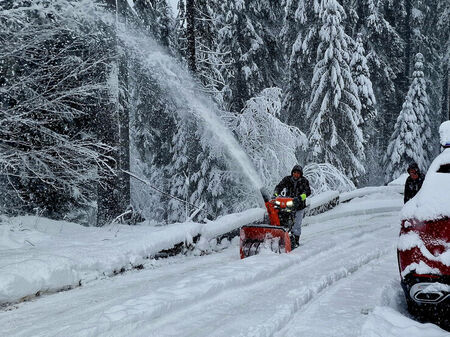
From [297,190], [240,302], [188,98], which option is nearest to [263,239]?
[297,190]

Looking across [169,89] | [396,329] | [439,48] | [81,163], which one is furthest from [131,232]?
[439,48]

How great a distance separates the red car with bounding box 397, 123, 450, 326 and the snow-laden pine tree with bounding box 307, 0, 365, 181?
1612 centimetres

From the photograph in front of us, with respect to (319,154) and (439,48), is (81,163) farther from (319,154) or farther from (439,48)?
(439,48)

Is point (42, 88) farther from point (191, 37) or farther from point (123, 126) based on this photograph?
point (191, 37)

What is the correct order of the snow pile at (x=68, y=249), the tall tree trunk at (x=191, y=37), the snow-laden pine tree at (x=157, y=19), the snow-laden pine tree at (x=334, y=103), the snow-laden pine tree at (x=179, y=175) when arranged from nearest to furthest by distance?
the snow pile at (x=68, y=249), the tall tree trunk at (x=191, y=37), the snow-laden pine tree at (x=157, y=19), the snow-laden pine tree at (x=179, y=175), the snow-laden pine tree at (x=334, y=103)

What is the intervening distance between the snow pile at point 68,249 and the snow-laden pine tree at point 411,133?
20187 millimetres

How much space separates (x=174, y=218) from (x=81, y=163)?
10.8 metres

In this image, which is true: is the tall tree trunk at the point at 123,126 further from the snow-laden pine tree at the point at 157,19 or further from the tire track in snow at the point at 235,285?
the tire track in snow at the point at 235,285

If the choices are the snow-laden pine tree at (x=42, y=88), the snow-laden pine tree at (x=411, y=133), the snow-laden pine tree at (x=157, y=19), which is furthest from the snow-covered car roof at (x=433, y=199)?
the snow-laden pine tree at (x=411, y=133)

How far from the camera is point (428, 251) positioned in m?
4.08

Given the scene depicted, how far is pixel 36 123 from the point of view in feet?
26.0

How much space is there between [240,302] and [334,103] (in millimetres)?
16917

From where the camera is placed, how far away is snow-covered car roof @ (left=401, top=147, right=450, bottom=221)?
13.3ft

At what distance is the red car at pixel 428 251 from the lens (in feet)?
13.1
